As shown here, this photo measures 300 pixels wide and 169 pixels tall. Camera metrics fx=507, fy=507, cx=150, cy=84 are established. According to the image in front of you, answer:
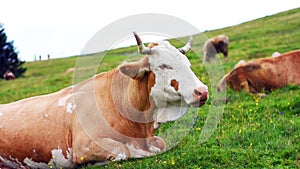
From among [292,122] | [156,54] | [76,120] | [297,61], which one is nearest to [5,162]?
[76,120]

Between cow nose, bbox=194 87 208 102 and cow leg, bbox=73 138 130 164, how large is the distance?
1.55 m

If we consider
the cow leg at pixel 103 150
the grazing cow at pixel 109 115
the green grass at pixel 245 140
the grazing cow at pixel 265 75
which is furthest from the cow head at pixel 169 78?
the grazing cow at pixel 265 75

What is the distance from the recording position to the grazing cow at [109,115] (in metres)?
7.54

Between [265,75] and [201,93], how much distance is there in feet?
26.2

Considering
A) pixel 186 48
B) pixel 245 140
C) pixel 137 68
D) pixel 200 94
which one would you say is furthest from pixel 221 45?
pixel 200 94

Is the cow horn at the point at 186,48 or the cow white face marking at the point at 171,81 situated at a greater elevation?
the cow horn at the point at 186,48

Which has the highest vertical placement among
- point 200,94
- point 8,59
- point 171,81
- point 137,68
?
point 137,68

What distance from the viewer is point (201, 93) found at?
715cm

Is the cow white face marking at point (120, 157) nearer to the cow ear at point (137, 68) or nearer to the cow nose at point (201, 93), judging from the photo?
the cow ear at point (137, 68)

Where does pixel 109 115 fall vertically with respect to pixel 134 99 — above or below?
below

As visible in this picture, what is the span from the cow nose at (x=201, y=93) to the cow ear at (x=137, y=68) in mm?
937

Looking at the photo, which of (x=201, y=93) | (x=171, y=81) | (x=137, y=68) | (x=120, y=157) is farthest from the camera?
(x=120, y=157)

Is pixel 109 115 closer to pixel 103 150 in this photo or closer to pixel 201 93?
pixel 103 150

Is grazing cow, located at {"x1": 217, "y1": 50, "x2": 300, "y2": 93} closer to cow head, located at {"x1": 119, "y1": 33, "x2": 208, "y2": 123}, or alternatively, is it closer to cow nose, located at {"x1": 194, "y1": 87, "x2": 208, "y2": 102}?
cow head, located at {"x1": 119, "y1": 33, "x2": 208, "y2": 123}
